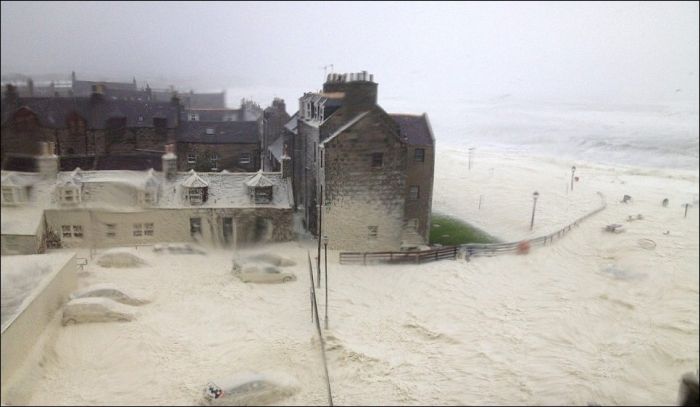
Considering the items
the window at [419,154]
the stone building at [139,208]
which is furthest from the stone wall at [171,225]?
the window at [419,154]

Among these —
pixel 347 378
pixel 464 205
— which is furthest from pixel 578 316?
pixel 464 205

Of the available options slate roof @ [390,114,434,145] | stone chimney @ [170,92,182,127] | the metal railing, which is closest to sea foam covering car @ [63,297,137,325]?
the metal railing

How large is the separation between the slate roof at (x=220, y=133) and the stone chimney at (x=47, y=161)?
6.80 m

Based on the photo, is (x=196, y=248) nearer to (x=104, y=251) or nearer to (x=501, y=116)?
(x=104, y=251)

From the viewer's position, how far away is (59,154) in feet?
40.2

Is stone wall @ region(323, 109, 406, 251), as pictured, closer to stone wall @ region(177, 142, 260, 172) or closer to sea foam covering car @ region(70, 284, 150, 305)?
sea foam covering car @ region(70, 284, 150, 305)

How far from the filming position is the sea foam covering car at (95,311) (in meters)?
8.70

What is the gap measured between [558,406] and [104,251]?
10013 millimetres

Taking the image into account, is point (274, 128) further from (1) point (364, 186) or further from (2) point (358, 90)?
(1) point (364, 186)

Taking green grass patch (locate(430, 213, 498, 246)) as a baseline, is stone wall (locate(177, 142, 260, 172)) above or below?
above

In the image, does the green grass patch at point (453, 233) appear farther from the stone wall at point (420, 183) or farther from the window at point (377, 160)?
the window at point (377, 160)

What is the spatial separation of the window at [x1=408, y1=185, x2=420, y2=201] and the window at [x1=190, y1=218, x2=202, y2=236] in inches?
310

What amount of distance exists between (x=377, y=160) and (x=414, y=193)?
320 centimetres

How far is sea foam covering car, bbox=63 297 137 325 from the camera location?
8.70 meters
